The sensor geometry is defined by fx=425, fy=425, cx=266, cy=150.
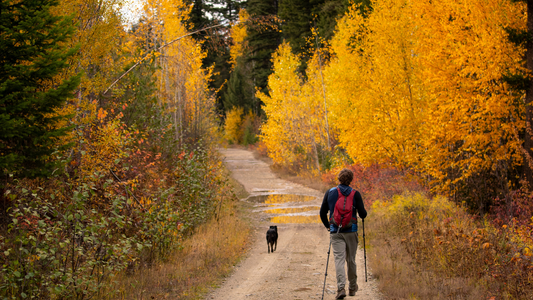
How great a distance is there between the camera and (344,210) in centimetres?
668

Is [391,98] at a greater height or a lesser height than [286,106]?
lesser

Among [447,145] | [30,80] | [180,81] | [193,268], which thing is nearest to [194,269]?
[193,268]

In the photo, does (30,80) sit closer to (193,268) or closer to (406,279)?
(193,268)

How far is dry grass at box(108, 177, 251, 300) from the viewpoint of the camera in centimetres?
749

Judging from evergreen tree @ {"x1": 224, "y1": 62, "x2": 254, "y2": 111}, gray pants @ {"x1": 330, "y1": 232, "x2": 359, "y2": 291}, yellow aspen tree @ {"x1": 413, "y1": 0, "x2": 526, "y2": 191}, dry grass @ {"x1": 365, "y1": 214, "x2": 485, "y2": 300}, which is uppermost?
evergreen tree @ {"x1": 224, "y1": 62, "x2": 254, "y2": 111}

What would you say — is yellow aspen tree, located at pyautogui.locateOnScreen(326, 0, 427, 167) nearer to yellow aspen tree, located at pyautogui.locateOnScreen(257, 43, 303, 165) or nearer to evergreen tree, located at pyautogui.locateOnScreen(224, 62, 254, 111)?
yellow aspen tree, located at pyautogui.locateOnScreen(257, 43, 303, 165)

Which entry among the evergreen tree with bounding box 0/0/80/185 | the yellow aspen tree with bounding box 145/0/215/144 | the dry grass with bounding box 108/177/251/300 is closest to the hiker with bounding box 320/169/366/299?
the dry grass with bounding box 108/177/251/300

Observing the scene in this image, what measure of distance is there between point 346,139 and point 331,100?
29.1ft

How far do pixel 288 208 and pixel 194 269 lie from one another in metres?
10.2

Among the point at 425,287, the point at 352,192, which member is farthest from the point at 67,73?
the point at 425,287

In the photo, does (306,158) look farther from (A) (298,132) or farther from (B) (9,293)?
(B) (9,293)

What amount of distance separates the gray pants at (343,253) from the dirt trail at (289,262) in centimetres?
45

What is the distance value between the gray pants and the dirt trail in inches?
17.9

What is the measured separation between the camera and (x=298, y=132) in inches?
1225
